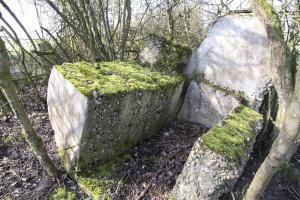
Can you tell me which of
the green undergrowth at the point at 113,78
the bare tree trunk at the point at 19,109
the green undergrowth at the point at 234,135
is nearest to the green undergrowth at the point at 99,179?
the bare tree trunk at the point at 19,109

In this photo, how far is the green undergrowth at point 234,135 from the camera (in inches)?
107

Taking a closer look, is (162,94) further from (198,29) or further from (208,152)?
(198,29)

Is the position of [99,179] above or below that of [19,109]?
below

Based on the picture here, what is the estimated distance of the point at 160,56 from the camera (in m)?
4.16

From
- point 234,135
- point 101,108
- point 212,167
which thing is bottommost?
point 212,167

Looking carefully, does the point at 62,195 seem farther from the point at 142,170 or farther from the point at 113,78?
the point at 113,78

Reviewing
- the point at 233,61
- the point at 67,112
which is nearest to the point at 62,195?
the point at 67,112

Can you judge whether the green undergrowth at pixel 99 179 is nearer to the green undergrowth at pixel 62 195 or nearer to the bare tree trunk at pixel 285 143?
the green undergrowth at pixel 62 195

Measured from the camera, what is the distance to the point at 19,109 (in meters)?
2.86

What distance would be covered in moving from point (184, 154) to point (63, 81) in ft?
5.16

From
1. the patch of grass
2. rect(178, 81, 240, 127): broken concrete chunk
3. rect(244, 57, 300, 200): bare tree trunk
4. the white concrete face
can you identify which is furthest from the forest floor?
rect(244, 57, 300, 200): bare tree trunk

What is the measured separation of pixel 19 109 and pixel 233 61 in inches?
104

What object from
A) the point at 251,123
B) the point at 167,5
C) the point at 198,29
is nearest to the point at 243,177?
the point at 251,123

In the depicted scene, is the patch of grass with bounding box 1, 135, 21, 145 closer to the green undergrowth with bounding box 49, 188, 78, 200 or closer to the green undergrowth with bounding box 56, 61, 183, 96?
the green undergrowth with bounding box 49, 188, 78, 200
